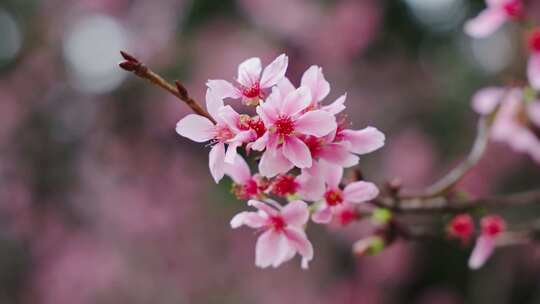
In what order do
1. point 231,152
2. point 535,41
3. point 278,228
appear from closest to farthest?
1. point 231,152
2. point 278,228
3. point 535,41

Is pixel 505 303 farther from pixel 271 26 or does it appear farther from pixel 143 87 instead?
pixel 143 87

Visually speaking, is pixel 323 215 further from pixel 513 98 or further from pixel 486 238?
pixel 513 98

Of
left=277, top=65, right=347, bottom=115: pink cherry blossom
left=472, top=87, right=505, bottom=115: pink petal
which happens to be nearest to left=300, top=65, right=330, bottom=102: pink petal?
left=277, top=65, right=347, bottom=115: pink cherry blossom

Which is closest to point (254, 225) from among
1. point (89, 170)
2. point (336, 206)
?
point (336, 206)

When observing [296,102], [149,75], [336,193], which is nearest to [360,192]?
[336,193]

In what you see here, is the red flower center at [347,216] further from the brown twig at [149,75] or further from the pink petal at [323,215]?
the brown twig at [149,75]

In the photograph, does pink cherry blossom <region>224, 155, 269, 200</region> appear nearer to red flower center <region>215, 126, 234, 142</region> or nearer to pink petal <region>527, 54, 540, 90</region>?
red flower center <region>215, 126, 234, 142</region>
